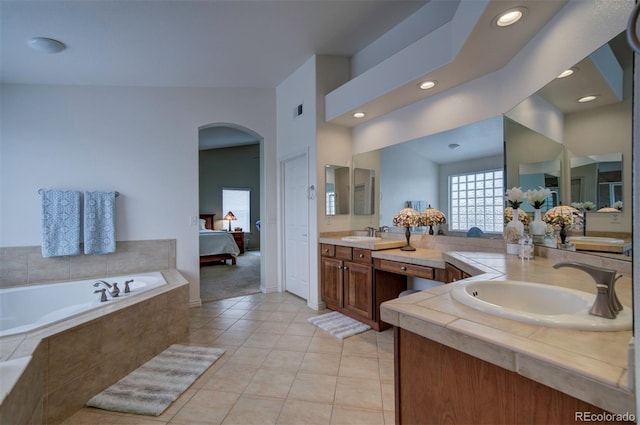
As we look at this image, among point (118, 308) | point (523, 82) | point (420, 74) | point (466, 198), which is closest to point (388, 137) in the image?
point (420, 74)

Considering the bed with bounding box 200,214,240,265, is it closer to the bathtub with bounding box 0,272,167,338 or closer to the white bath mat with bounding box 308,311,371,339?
the bathtub with bounding box 0,272,167,338

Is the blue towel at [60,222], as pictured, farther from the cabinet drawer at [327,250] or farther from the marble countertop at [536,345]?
the marble countertop at [536,345]

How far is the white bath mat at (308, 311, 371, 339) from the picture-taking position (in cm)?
275

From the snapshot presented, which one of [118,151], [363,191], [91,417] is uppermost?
[118,151]

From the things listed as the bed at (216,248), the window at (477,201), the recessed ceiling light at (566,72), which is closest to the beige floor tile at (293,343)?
the window at (477,201)

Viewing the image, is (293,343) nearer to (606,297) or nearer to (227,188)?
(606,297)

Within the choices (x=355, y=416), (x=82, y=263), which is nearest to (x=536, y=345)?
(x=355, y=416)

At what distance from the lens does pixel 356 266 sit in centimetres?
294

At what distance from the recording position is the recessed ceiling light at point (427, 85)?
2.44 m

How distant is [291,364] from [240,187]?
7.74m

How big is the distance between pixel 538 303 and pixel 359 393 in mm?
1257

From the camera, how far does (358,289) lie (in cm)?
293

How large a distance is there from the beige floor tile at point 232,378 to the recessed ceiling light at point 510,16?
2.83 metres

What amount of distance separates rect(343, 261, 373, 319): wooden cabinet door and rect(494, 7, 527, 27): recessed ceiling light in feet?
6.86
